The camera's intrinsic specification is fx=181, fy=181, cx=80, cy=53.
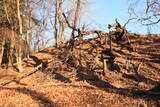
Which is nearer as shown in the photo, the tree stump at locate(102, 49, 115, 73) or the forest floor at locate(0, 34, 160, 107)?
the forest floor at locate(0, 34, 160, 107)

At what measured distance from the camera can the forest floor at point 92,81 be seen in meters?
7.16

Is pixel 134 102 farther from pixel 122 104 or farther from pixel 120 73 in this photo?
pixel 120 73

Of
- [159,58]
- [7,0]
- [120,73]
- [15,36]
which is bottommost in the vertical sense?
[120,73]

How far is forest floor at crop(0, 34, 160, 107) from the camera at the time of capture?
23.5 feet

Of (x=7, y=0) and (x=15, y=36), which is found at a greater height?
(x=7, y=0)

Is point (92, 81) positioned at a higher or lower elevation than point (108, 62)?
lower

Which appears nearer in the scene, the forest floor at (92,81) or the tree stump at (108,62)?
the forest floor at (92,81)

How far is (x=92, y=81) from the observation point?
1077cm

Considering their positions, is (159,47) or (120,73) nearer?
(120,73)

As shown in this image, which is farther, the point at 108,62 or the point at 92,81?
the point at 108,62

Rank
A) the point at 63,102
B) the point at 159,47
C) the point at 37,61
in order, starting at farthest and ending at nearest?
the point at 37,61 < the point at 159,47 < the point at 63,102

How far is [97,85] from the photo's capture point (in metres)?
9.82

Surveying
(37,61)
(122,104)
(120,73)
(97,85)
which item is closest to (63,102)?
(122,104)

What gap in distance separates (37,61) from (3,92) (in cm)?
801
